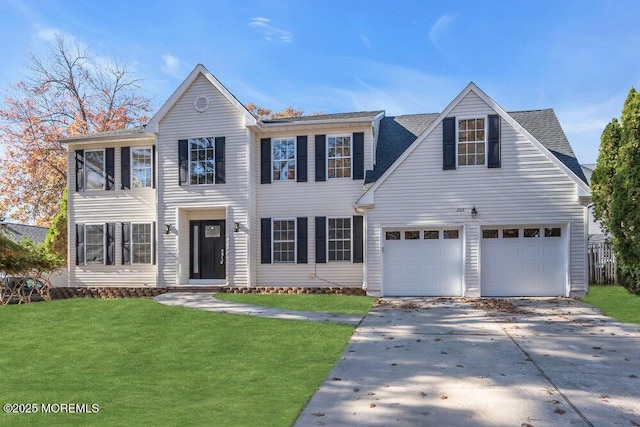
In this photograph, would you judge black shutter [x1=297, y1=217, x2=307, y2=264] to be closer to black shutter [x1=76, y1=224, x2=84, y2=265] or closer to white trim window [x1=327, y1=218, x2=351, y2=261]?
white trim window [x1=327, y1=218, x2=351, y2=261]

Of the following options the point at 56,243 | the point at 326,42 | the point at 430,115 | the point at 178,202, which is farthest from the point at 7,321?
the point at 430,115

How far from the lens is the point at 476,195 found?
13.4 meters

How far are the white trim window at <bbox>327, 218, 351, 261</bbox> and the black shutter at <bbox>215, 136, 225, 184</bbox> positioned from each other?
13.6 feet

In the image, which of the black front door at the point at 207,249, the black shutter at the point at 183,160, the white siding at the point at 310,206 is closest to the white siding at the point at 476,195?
the white siding at the point at 310,206

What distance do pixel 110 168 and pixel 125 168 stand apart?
0.67 m

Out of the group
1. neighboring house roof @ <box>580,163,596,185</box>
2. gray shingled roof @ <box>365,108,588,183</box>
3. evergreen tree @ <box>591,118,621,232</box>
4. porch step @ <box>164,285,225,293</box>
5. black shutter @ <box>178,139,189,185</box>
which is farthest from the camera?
neighboring house roof @ <box>580,163,596,185</box>

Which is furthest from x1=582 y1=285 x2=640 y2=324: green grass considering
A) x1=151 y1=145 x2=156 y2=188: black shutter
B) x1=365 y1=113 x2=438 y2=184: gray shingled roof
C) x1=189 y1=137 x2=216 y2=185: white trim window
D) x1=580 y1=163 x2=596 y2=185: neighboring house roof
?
x1=580 y1=163 x2=596 y2=185: neighboring house roof

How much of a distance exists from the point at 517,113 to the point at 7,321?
17.8 meters

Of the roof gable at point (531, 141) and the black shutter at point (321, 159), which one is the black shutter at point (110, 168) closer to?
the black shutter at point (321, 159)

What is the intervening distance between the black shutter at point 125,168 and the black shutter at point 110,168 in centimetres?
33

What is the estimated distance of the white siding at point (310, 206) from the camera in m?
15.0

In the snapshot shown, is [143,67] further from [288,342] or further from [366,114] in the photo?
Answer: [288,342]

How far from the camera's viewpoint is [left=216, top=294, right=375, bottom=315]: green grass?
11.1m

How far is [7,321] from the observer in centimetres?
1022
